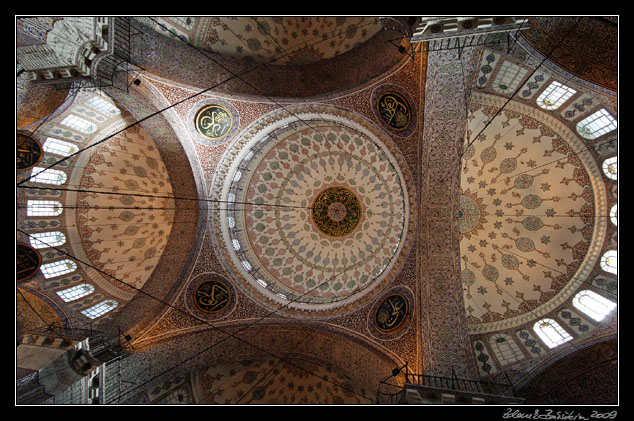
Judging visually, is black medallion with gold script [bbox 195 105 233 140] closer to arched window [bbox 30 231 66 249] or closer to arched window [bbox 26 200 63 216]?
arched window [bbox 26 200 63 216]

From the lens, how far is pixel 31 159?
315 inches

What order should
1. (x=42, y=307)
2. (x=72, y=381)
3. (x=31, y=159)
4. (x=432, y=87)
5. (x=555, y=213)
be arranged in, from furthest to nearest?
(x=555, y=213), (x=42, y=307), (x=31, y=159), (x=432, y=87), (x=72, y=381)

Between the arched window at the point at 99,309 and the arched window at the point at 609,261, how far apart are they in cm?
1492

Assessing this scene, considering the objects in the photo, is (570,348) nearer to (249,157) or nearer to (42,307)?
(249,157)

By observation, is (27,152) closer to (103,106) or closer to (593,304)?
(103,106)

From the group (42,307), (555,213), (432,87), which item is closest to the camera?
(432,87)

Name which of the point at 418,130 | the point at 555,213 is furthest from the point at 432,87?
the point at 555,213

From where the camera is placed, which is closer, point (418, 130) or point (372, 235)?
point (418, 130)

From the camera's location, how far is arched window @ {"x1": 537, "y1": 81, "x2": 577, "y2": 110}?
7.75m

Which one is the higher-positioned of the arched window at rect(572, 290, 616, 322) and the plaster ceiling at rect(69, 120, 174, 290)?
the plaster ceiling at rect(69, 120, 174, 290)

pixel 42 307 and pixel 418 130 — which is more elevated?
pixel 418 130

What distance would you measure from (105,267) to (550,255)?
47.3 feet

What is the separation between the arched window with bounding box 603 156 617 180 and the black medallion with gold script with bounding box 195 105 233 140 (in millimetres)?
10736

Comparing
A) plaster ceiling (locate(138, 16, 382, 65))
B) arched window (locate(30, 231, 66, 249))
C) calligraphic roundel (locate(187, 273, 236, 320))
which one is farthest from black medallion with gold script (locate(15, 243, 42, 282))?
plaster ceiling (locate(138, 16, 382, 65))
